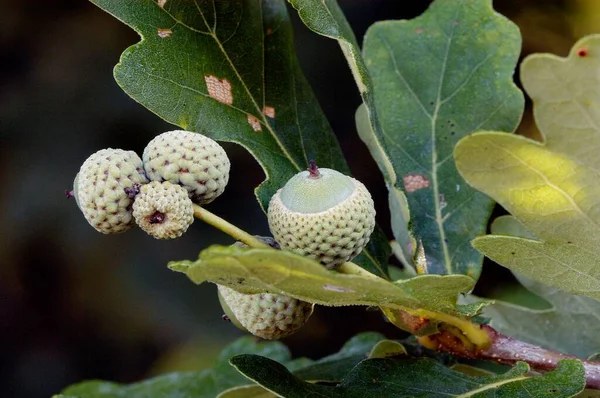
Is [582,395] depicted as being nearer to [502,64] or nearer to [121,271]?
[502,64]

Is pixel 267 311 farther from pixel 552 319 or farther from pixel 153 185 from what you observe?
pixel 552 319

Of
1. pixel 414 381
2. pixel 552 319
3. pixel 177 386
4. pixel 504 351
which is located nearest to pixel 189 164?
pixel 414 381

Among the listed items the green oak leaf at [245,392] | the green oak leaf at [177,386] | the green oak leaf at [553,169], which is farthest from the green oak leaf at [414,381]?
the green oak leaf at [177,386]

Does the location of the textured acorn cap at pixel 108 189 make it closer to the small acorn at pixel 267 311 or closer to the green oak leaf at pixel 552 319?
the small acorn at pixel 267 311

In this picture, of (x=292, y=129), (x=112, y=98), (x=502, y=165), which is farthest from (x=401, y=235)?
(x=112, y=98)

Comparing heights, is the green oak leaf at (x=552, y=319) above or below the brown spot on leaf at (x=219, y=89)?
below

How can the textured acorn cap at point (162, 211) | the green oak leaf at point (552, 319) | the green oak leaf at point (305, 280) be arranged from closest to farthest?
the green oak leaf at point (305, 280), the textured acorn cap at point (162, 211), the green oak leaf at point (552, 319)

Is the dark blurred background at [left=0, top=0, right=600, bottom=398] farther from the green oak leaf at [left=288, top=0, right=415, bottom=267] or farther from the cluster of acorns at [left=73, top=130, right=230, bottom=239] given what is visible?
the cluster of acorns at [left=73, top=130, right=230, bottom=239]
